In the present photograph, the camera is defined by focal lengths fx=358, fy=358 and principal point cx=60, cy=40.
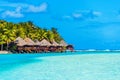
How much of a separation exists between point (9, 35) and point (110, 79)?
1662 inches

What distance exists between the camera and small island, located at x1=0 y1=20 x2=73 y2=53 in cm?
5325

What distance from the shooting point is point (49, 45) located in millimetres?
61750

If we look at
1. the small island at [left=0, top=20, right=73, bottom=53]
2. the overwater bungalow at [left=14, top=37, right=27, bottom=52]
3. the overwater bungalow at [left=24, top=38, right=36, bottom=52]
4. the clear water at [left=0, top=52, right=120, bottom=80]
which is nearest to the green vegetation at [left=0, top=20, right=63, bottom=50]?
the small island at [left=0, top=20, right=73, bottom=53]

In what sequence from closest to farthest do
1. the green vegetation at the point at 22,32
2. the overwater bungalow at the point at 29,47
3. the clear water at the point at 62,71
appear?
the clear water at the point at 62,71
the green vegetation at the point at 22,32
the overwater bungalow at the point at 29,47

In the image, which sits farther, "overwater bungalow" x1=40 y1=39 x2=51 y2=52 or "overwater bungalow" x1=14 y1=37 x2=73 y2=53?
"overwater bungalow" x1=40 y1=39 x2=51 y2=52

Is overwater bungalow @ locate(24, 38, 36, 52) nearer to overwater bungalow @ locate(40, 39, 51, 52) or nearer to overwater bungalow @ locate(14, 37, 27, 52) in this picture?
overwater bungalow @ locate(14, 37, 27, 52)

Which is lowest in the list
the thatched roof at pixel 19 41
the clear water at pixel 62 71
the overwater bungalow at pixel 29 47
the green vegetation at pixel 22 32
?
the clear water at pixel 62 71

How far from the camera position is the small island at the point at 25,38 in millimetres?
53250

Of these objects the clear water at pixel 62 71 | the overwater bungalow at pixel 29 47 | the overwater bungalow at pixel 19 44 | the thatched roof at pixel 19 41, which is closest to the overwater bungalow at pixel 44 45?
the overwater bungalow at pixel 29 47

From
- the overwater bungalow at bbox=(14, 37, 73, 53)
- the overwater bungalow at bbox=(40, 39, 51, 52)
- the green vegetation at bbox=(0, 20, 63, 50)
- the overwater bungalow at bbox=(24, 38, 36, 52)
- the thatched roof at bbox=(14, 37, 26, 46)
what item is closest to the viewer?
the green vegetation at bbox=(0, 20, 63, 50)

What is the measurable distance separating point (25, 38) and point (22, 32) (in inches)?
43.6

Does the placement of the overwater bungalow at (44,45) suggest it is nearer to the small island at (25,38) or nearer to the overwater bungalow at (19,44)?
the small island at (25,38)

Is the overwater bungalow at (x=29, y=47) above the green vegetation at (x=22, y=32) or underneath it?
underneath

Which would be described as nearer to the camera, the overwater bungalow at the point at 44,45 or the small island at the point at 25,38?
the small island at the point at 25,38
